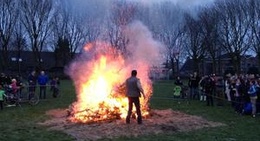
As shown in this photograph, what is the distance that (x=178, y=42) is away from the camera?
2378 inches

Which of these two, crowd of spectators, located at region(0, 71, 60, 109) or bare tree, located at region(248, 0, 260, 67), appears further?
bare tree, located at region(248, 0, 260, 67)

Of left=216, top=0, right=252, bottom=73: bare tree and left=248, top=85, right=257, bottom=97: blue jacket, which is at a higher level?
left=216, top=0, right=252, bottom=73: bare tree

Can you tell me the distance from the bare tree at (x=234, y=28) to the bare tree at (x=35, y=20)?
75.2ft

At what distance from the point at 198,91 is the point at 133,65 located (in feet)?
27.0

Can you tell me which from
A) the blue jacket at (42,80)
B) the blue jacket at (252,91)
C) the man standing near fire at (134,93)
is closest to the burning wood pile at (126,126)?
the man standing near fire at (134,93)

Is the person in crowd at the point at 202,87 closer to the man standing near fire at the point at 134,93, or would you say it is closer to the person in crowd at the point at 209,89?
the person in crowd at the point at 209,89

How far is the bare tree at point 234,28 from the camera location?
4581 centimetres

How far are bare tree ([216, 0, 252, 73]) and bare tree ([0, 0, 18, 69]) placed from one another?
85.1 ft

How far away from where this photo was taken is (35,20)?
54688mm

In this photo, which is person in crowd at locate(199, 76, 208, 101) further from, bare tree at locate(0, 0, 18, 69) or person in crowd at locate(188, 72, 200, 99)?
bare tree at locate(0, 0, 18, 69)

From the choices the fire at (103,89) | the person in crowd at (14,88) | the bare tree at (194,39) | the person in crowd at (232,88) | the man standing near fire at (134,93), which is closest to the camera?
the man standing near fire at (134,93)

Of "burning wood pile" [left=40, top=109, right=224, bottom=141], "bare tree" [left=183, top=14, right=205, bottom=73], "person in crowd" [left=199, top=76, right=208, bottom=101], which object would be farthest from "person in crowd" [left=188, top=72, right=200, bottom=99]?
"bare tree" [left=183, top=14, right=205, bottom=73]

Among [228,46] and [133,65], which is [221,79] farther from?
[228,46]

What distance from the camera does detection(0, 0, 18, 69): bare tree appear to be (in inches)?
2013
